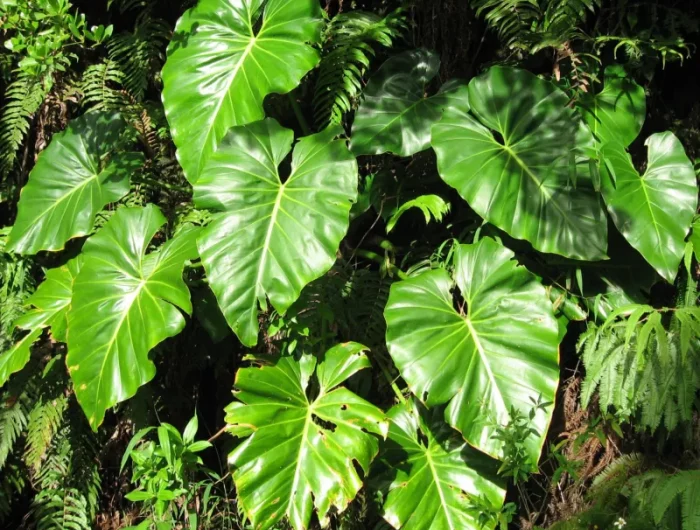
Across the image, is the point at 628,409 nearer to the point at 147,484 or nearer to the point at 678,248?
the point at 678,248

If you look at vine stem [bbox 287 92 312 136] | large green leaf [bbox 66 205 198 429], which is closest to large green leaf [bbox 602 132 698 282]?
vine stem [bbox 287 92 312 136]

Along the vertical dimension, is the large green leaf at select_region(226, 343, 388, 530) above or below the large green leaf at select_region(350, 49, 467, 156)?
below

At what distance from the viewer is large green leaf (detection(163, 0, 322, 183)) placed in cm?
281

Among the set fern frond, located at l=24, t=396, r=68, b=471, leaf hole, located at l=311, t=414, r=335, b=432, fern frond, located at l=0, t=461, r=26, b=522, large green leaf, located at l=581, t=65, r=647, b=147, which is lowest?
fern frond, located at l=0, t=461, r=26, b=522

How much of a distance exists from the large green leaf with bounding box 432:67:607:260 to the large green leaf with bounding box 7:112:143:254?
4.71 ft

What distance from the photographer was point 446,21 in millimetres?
3260

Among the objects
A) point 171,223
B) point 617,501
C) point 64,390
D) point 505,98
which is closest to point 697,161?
point 505,98

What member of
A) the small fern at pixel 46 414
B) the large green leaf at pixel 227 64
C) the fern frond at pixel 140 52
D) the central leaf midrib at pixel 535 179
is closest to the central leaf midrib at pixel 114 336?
the large green leaf at pixel 227 64

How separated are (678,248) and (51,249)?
2487 mm

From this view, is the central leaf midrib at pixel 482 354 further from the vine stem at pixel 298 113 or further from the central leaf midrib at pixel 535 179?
the vine stem at pixel 298 113

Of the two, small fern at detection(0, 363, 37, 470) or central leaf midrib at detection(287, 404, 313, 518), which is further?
small fern at detection(0, 363, 37, 470)

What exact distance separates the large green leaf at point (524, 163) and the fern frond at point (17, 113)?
6.62 feet

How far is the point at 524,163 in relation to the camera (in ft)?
8.71

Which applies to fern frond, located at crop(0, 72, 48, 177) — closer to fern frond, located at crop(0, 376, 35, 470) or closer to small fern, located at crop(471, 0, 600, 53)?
fern frond, located at crop(0, 376, 35, 470)
